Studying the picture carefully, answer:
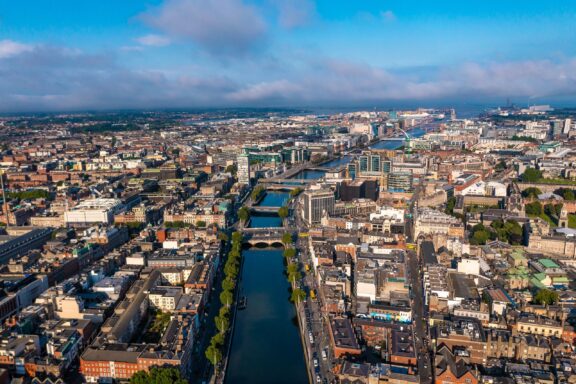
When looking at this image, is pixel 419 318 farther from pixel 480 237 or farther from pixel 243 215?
pixel 243 215

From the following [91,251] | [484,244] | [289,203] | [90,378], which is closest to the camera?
[90,378]

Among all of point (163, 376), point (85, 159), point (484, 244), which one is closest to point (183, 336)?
point (163, 376)

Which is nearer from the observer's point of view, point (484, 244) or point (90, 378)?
point (90, 378)

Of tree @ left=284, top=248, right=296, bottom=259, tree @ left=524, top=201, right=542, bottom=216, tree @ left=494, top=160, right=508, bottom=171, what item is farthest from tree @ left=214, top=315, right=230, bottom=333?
tree @ left=494, top=160, right=508, bottom=171

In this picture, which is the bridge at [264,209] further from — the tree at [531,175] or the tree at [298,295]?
the tree at [531,175]

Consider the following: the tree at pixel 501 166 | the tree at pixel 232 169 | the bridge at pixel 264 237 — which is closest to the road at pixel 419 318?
the bridge at pixel 264 237

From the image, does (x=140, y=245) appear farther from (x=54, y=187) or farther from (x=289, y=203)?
(x=54, y=187)

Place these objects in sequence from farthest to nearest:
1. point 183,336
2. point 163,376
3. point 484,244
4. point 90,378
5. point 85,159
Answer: point 85,159
point 484,244
point 183,336
point 90,378
point 163,376
